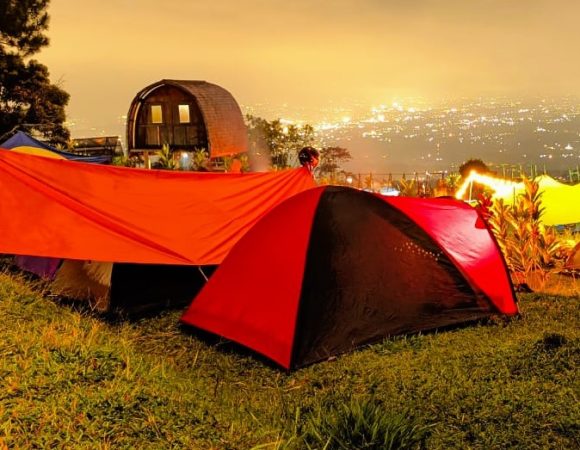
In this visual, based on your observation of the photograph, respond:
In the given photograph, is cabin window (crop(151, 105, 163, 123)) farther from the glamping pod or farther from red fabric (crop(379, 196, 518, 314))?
red fabric (crop(379, 196, 518, 314))

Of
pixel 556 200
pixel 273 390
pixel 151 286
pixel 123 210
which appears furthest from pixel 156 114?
pixel 273 390

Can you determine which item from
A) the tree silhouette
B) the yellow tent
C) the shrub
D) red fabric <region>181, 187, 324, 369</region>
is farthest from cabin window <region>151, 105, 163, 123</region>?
red fabric <region>181, 187, 324, 369</region>

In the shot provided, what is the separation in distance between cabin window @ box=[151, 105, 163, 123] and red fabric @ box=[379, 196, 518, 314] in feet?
96.4

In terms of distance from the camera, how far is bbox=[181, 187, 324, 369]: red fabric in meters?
5.07

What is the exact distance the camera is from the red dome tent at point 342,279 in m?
5.11

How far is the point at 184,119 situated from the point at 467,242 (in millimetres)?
29176

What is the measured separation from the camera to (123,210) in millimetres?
6504

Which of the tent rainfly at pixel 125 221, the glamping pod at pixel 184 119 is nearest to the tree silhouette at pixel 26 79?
the glamping pod at pixel 184 119

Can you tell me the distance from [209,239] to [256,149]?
118ft

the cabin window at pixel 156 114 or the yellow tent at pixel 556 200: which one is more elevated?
the cabin window at pixel 156 114

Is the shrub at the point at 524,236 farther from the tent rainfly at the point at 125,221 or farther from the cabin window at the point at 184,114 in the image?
the cabin window at the point at 184,114

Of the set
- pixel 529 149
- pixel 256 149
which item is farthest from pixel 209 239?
pixel 529 149

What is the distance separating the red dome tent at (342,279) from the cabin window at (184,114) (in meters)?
28.7

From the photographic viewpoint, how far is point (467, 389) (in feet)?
14.1
